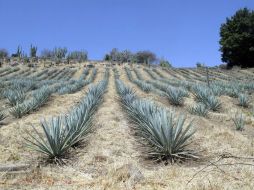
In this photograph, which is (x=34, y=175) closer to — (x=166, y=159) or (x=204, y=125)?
(x=166, y=159)

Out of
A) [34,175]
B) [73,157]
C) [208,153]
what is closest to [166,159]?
[208,153]

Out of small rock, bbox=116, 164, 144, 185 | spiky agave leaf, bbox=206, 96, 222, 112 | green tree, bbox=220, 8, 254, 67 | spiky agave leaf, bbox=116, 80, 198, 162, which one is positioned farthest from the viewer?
green tree, bbox=220, 8, 254, 67

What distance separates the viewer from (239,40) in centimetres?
5425

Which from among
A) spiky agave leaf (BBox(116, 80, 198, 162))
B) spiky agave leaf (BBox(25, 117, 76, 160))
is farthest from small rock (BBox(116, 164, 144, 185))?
spiky agave leaf (BBox(25, 117, 76, 160))

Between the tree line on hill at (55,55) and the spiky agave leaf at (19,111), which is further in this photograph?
the tree line on hill at (55,55)

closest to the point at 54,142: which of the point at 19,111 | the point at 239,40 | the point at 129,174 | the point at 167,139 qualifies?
the point at 129,174

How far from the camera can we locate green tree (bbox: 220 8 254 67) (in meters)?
54.1

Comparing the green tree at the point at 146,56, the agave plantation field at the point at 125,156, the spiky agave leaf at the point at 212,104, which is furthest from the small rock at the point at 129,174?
the green tree at the point at 146,56

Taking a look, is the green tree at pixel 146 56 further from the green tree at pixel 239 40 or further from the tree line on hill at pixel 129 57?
the green tree at pixel 239 40

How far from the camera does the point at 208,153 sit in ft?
24.0

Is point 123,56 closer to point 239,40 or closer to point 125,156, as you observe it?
point 239,40

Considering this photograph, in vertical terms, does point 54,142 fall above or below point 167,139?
below

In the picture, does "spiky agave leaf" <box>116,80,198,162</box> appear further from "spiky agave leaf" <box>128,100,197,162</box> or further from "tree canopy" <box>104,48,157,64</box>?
"tree canopy" <box>104,48,157,64</box>

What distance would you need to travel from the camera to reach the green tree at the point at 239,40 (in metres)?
54.1
